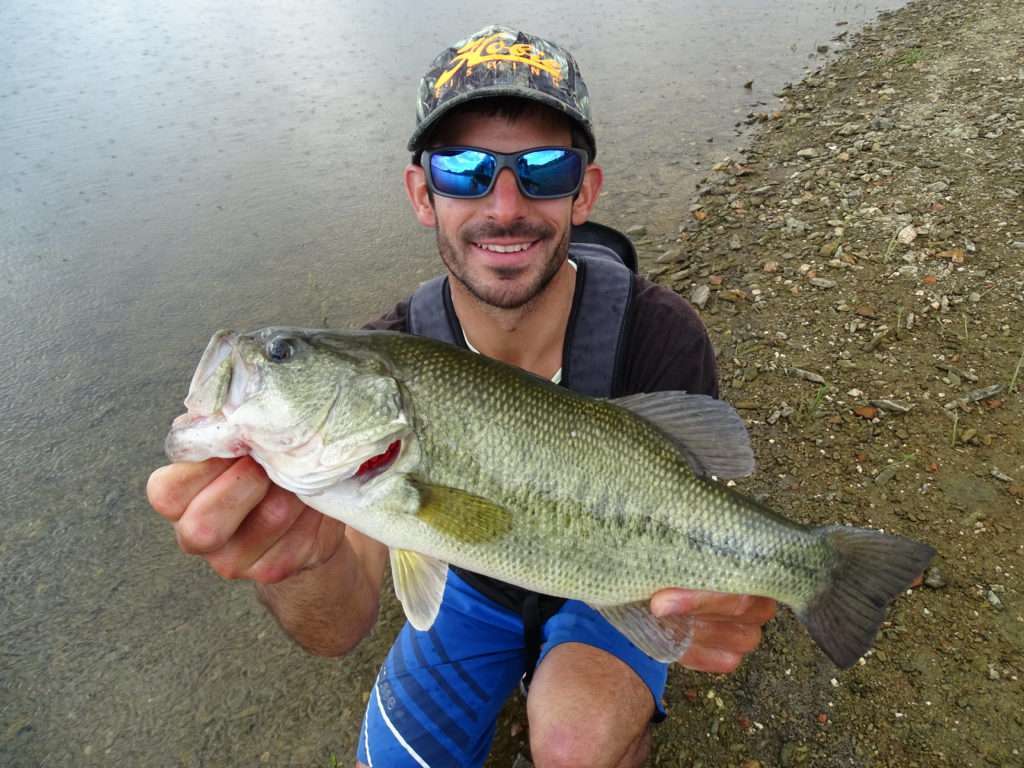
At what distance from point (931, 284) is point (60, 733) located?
635cm

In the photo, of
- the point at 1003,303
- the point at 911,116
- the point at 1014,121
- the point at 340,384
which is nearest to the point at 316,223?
the point at 340,384

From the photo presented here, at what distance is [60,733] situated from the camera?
327 centimetres

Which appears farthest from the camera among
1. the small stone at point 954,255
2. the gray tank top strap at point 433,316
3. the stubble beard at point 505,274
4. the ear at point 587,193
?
the small stone at point 954,255

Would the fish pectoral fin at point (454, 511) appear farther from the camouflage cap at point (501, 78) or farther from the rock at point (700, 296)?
the rock at point (700, 296)

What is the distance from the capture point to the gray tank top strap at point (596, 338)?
9.27ft

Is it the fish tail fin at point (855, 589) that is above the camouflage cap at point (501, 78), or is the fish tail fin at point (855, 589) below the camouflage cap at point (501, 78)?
below

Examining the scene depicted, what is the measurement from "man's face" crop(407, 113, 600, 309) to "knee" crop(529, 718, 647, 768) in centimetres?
Result: 174

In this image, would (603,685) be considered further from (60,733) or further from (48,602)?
(48,602)

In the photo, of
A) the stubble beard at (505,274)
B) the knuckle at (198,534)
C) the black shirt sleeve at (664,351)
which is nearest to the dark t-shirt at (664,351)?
the black shirt sleeve at (664,351)

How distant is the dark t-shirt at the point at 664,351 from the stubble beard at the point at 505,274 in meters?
0.43

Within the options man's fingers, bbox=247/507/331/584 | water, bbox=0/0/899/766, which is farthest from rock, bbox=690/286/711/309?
man's fingers, bbox=247/507/331/584

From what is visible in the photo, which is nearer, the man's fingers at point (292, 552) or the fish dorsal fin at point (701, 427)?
the man's fingers at point (292, 552)

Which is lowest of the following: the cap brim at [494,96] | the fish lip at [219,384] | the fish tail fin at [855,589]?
the fish tail fin at [855,589]

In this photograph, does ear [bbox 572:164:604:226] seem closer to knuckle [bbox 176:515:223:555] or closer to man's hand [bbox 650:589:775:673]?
man's hand [bbox 650:589:775:673]
